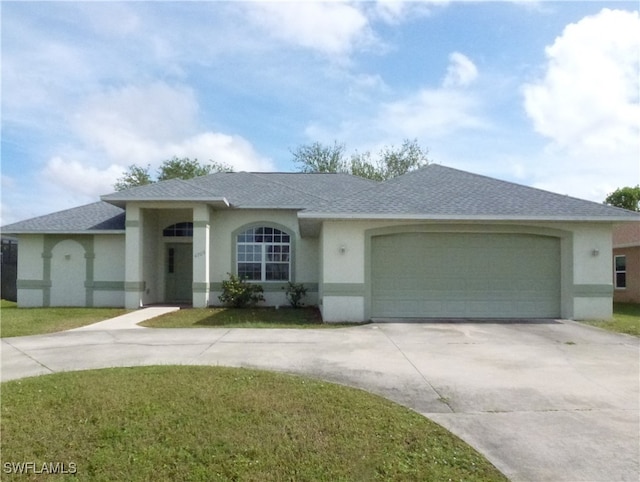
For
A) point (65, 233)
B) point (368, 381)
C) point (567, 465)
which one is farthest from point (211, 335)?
point (65, 233)

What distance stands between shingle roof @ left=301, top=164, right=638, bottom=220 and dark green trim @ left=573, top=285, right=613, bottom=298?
193 centimetres

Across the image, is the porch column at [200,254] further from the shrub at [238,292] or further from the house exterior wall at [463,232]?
the house exterior wall at [463,232]

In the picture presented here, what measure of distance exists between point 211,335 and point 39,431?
5457 mm

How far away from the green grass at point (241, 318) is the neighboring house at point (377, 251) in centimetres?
68

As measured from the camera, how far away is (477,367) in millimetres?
7172

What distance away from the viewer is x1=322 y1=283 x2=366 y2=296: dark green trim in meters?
12.2

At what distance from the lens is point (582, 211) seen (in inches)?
490

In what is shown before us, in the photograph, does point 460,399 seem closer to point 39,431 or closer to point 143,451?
point 143,451

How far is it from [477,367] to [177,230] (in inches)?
549

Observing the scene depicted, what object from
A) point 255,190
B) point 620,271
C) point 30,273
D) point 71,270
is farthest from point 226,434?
point 620,271

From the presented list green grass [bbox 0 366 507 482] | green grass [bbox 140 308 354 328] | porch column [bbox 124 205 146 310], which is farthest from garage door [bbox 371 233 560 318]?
porch column [bbox 124 205 146 310]

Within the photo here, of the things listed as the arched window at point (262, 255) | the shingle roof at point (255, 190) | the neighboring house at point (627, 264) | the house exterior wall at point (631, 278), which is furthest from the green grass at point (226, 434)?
the house exterior wall at point (631, 278)

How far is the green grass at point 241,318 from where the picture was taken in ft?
38.5

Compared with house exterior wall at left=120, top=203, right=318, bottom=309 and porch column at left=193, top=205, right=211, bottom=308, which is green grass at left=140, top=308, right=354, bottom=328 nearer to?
porch column at left=193, top=205, right=211, bottom=308
